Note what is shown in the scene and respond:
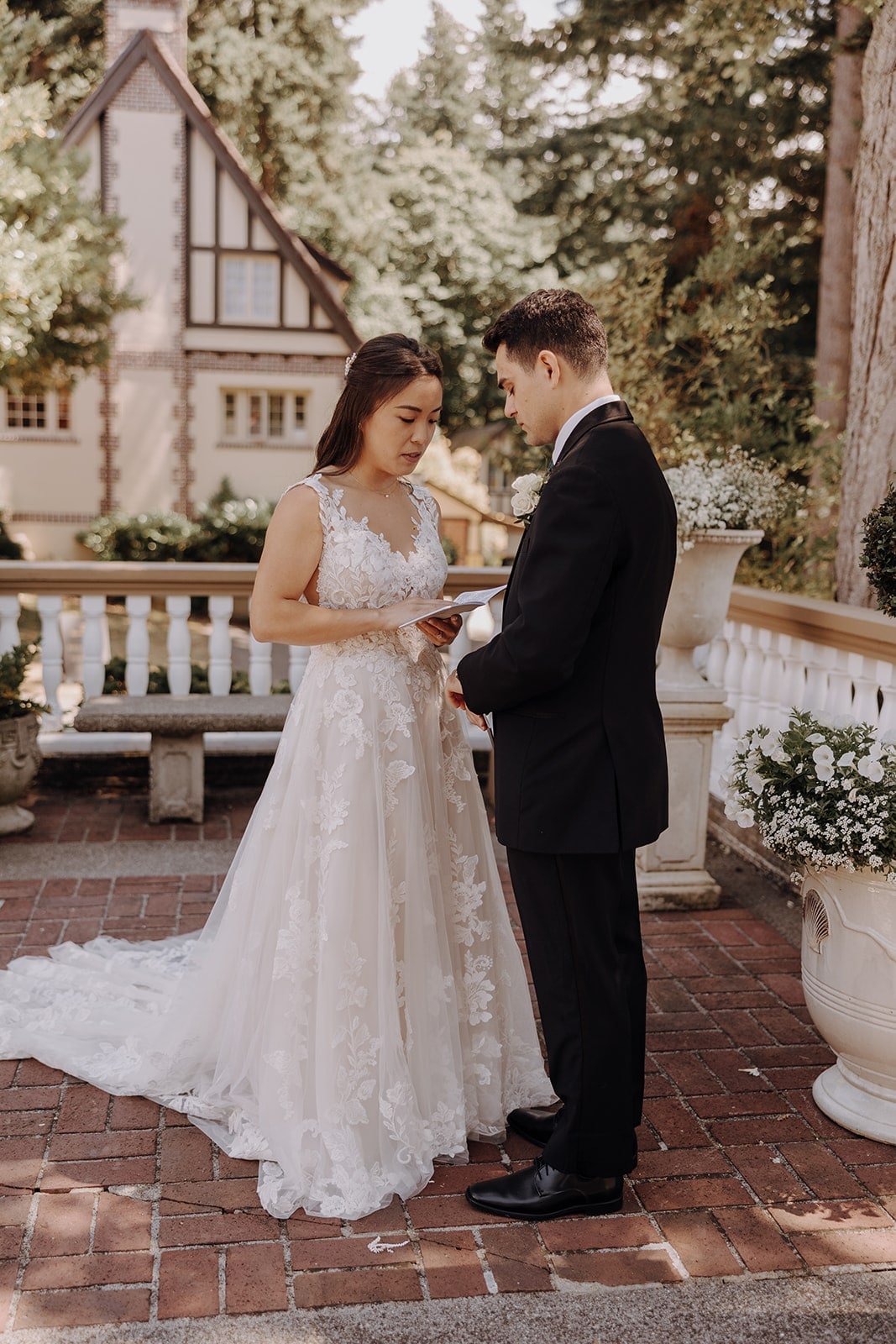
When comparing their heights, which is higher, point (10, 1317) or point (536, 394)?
point (536, 394)

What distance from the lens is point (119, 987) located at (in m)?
3.95

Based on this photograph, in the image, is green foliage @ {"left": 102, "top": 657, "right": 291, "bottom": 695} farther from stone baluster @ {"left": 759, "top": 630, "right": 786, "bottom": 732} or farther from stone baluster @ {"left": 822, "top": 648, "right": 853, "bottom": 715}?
stone baluster @ {"left": 822, "top": 648, "right": 853, "bottom": 715}

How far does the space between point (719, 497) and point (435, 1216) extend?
9.82ft

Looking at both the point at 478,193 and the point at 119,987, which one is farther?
the point at 478,193

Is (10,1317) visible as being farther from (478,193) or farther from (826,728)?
(478,193)

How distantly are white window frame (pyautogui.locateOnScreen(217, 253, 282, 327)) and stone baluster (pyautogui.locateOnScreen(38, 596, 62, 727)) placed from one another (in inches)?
651

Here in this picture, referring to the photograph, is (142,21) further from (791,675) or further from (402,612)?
(402,612)

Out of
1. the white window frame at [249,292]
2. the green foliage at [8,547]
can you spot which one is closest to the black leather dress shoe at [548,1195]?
the green foliage at [8,547]

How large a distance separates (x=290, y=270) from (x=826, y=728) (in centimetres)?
2004

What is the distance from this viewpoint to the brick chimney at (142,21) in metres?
20.4

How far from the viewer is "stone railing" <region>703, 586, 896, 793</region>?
15.1 ft

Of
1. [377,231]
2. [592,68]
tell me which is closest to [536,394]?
[592,68]

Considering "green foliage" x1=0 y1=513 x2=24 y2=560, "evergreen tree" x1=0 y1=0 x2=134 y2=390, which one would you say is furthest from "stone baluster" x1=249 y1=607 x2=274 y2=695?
"green foliage" x1=0 y1=513 x2=24 y2=560

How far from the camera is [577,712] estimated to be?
268 cm
